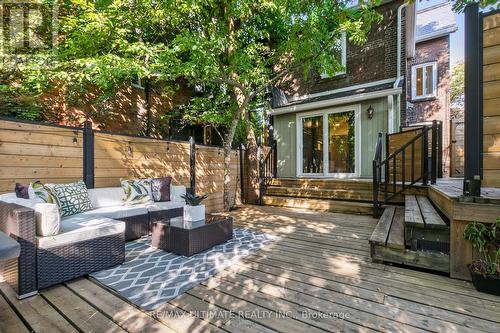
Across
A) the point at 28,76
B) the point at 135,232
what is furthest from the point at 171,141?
the point at 28,76

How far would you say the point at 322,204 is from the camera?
5508mm

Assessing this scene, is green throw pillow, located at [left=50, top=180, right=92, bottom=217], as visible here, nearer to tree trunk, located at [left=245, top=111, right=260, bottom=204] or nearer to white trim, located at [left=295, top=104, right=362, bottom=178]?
tree trunk, located at [left=245, top=111, right=260, bottom=204]

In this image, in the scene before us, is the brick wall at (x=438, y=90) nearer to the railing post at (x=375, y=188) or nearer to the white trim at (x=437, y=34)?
the white trim at (x=437, y=34)

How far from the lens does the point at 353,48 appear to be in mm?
7105

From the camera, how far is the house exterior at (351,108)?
6.26 m

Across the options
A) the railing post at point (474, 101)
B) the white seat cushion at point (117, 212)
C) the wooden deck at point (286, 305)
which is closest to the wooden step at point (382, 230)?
the wooden deck at point (286, 305)

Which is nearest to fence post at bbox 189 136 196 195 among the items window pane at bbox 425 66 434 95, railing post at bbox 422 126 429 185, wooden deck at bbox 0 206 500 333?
wooden deck at bbox 0 206 500 333

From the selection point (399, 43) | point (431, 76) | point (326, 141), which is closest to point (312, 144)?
point (326, 141)

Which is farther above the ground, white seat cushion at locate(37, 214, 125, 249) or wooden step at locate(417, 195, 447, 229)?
wooden step at locate(417, 195, 447, 229)

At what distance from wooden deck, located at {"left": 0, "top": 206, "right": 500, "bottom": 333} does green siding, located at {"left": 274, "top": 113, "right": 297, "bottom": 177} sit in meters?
5.45

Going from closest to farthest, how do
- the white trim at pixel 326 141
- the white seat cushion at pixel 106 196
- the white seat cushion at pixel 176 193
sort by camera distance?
1. the white seat cushion at pixel 106 196
2. the white seat cushion at pixel 176 193
3. the white trim at pixel 326 141

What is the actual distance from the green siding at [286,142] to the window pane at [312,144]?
320 millimetres

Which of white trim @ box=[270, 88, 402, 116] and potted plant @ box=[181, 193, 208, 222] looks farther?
white trim @ box=[270, 88, 402, 116]

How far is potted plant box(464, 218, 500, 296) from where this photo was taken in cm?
194
